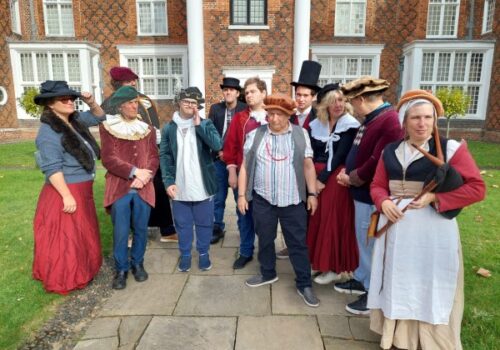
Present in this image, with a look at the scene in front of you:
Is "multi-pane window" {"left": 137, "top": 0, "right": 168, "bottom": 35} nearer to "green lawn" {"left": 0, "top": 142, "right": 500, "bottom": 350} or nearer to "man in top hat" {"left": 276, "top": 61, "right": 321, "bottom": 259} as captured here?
"green lawn" {"left": 0, "top": 142, "right": 500, "bottom": 350}

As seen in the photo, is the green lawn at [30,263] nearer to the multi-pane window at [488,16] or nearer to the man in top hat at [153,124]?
the man in top hat at [153,124]

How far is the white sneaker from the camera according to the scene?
3.54 m

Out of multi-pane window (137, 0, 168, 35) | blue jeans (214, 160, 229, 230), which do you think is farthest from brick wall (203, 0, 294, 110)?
blue jeans (214, 160, 229, 230)

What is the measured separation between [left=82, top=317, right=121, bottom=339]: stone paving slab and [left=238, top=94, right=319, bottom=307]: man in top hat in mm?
1455

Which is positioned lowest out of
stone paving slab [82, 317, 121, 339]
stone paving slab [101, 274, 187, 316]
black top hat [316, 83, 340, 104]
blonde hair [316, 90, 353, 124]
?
stone paving slab [101, 274, 187, 316]

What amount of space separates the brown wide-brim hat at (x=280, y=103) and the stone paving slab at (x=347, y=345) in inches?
73.3

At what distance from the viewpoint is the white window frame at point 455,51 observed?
15688 mm

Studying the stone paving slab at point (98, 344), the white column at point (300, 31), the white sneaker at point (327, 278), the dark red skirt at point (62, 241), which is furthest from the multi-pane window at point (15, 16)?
the white sneaker at point (327, 278)

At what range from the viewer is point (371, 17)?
656 inches

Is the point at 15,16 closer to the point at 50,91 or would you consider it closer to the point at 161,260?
the point at 50,91

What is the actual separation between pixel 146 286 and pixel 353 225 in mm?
2145

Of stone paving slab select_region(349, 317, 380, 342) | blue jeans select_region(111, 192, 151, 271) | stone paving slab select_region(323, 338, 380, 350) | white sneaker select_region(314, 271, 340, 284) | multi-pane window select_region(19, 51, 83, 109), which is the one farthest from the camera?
multi-pane window select_region(19, 51, 83, 109)

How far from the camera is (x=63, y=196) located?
314 cm

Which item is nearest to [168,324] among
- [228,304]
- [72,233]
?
[228,304]
